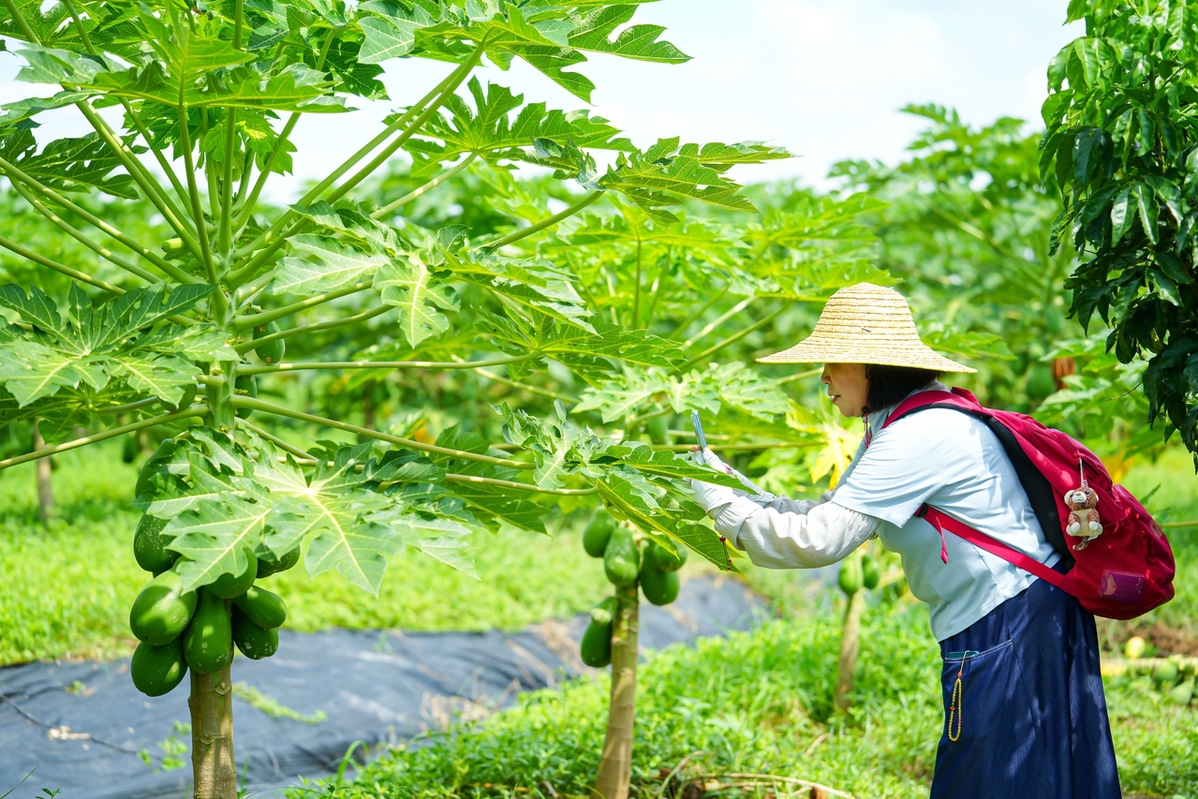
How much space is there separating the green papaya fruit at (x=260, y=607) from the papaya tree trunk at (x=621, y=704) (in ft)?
3.54

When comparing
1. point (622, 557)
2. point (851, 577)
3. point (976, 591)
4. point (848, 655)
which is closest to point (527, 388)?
point (622, 557)

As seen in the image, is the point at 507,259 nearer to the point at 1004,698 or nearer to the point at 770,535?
the point at 770,535

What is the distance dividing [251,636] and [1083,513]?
1.51 m

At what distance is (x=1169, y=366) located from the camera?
192 centimetres

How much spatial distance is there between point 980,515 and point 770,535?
1.28 ft

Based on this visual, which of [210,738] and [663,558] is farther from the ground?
[663,558]

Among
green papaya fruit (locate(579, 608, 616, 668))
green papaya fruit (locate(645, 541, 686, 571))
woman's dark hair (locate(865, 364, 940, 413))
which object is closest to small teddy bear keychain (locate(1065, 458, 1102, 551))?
woman's dark hair (locate(865, 364, 940, 413))

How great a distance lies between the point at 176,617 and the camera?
162 centimetres

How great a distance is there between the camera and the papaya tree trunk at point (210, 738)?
1.72m

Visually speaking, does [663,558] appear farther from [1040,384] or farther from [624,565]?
[1040,384]

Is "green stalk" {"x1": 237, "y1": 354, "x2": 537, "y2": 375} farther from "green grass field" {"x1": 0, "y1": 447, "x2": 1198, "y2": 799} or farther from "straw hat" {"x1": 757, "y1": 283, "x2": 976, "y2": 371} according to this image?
"green grass field" {"x1": 0, "y1": 447, "x2": 1198, "y2": 799}

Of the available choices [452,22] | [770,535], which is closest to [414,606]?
[770,535]

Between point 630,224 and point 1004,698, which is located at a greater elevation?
point 630,224

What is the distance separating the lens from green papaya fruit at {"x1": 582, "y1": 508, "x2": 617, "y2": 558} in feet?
8.60
